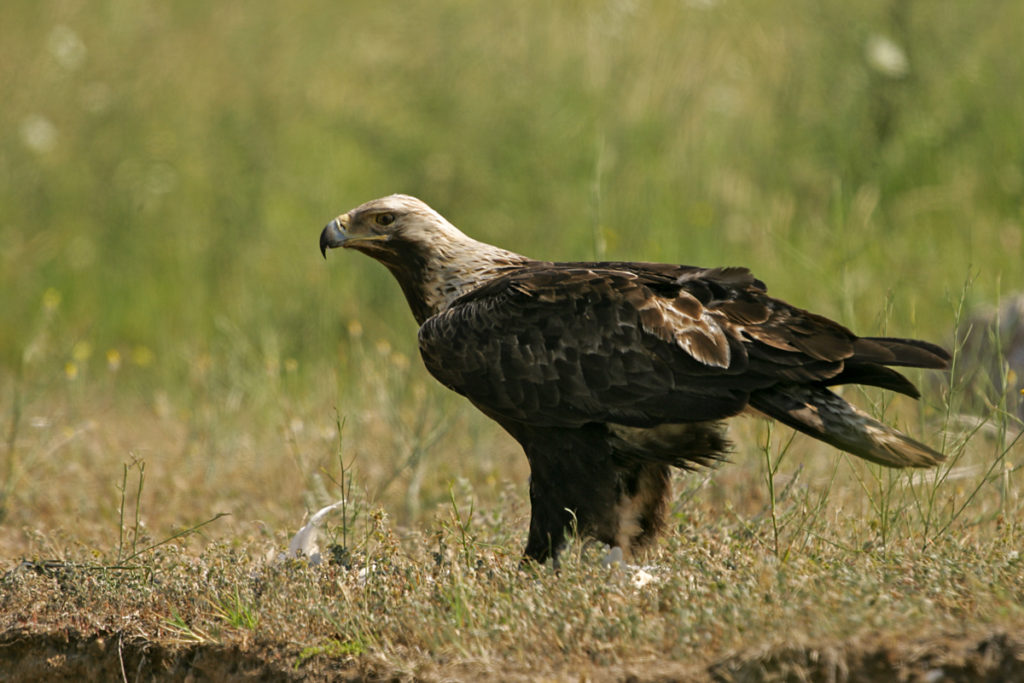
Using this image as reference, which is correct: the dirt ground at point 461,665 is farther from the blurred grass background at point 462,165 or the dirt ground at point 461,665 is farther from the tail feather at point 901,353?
the blurred grass background at point 462,165

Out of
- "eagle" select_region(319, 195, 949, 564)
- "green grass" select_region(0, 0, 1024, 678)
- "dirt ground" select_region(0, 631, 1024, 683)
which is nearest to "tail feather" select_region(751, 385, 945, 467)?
"eagle" select_region(319, 195, 949, 564)

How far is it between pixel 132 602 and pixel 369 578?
0.87 metres

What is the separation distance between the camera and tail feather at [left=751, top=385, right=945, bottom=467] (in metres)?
4.23

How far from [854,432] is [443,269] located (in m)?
1.83

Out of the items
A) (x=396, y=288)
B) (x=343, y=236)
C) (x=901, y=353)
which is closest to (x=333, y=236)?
(x=343, y=236)

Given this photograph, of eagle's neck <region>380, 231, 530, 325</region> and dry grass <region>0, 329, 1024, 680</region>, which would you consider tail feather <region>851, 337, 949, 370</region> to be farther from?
eagle's neck <region>380, 231, 530, 325</region>

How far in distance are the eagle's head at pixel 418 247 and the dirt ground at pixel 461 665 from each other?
172 cm

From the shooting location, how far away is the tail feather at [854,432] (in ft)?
13.9

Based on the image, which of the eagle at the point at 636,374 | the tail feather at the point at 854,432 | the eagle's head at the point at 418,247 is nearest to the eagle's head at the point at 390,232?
the eagle's head at the point at 418,247

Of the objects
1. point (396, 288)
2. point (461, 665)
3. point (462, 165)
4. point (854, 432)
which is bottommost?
point (461, 665)

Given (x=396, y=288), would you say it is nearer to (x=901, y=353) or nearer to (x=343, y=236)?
(x=343, y=236)

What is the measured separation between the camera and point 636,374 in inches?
174

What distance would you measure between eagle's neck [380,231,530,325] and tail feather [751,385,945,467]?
1.43 metres

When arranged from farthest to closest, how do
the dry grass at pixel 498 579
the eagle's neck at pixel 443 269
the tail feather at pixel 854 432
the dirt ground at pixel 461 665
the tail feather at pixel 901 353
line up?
the eagle's neck at pixel 443 269
the tail feather at pixel 854 432
the tail feather at pixel 901 353
the dry grass at pixel 498 579
the dirt ground at pixel 461 665
